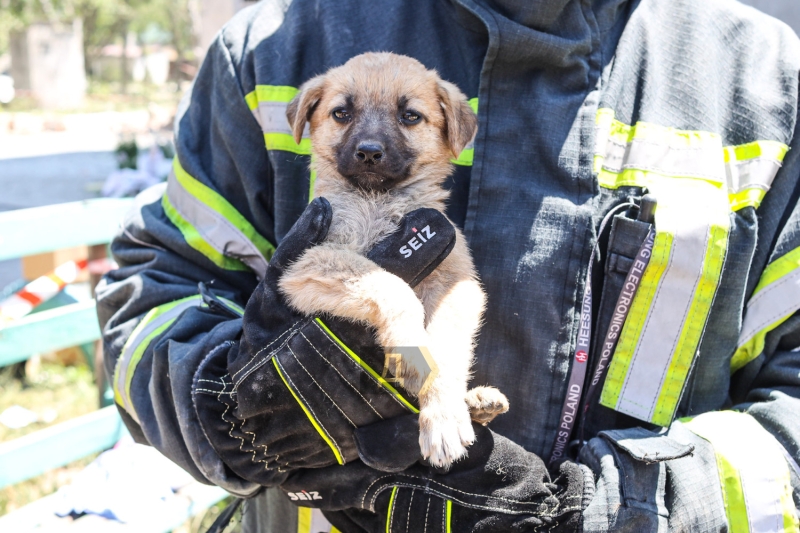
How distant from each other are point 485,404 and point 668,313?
59 cm

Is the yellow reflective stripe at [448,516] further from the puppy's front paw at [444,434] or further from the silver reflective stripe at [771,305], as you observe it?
the silver reflective stripe at [771,305]

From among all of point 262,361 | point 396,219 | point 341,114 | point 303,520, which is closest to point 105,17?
point 341,114

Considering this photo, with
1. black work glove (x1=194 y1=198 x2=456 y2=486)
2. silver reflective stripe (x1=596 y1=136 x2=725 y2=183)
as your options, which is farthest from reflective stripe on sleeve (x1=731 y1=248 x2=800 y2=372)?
black work glove (x1=194 y1=198 x2=456 y2=486)

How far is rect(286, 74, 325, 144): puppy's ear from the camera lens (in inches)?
90.7

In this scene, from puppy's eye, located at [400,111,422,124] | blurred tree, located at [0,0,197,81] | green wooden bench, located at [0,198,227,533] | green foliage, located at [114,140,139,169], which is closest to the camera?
puppy's eye, located at [400,111,422,124]

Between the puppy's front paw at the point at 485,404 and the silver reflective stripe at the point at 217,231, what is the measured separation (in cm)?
86

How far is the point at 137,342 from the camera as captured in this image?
223 centimetres

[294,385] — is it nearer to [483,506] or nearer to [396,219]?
[483,506]

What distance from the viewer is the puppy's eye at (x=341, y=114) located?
2665 mm

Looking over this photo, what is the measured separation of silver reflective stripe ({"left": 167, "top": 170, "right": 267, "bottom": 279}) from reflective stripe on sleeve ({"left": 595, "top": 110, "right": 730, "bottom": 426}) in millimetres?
1173

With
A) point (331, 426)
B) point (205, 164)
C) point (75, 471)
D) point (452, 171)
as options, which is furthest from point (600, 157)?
point (75, 471)

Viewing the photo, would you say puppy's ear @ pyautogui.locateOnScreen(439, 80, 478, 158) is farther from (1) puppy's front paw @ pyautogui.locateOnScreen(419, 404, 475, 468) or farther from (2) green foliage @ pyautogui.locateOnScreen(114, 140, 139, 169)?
(2) green foliage @ pyautogui.locateOnScreen(114, 140, 139, 169)

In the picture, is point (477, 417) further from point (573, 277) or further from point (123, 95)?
point (123, 95)

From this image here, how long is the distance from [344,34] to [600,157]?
0.99m
